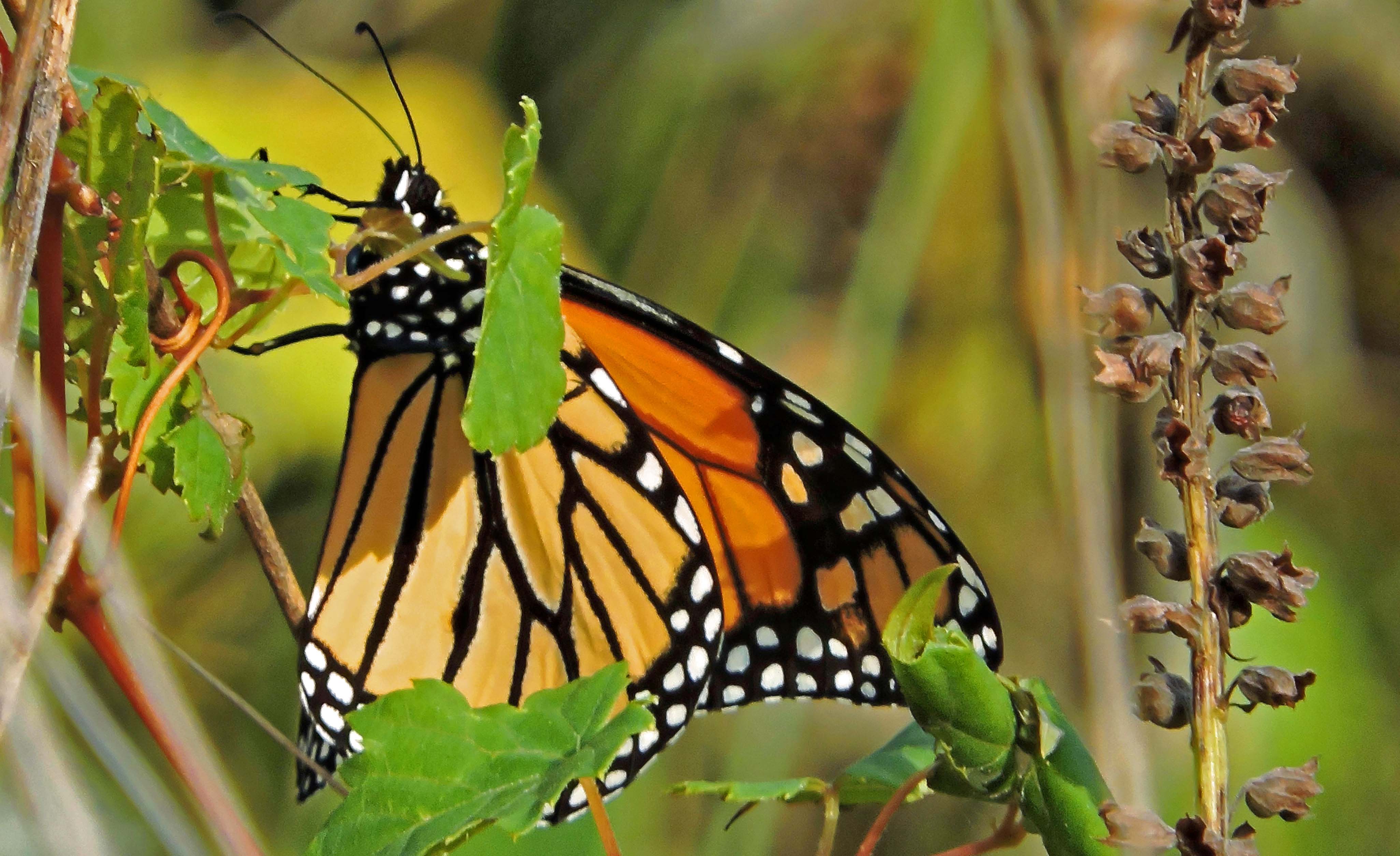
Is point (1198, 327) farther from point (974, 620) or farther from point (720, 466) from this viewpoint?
point (720, 466)

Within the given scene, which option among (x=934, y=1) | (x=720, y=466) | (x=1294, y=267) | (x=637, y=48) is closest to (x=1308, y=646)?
(x=1294, y=267)

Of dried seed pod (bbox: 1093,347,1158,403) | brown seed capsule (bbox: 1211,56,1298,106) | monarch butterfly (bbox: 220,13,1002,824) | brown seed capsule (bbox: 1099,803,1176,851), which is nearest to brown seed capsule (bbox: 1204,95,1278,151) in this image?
brown seed capsule (bbox: 1211,56,1298,106)

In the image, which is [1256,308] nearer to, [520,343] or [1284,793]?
[1284,793]

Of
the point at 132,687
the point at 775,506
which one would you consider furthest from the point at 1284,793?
the point at 775,506

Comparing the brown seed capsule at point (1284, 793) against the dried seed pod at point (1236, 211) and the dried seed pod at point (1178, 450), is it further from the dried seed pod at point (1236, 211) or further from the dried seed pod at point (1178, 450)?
the dried seed pod at point (1236, 211)

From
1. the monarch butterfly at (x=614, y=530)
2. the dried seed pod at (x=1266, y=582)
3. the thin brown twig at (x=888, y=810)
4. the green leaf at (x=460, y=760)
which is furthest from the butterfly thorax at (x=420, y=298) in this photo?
the dried seed pod at (x=1266, y=582)
